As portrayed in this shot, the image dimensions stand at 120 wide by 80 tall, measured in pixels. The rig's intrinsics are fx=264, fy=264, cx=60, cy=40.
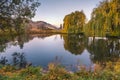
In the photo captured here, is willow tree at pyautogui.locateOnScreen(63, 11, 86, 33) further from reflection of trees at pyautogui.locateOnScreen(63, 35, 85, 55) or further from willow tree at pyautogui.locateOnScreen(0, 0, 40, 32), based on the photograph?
willow tree at pyautogui.locateOnScreen(0, 0, 40, 32)

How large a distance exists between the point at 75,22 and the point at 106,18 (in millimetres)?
42579

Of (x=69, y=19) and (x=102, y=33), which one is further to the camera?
(x=69, y=19)

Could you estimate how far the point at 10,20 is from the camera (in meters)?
24.1

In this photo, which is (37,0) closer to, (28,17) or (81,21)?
(28,17)

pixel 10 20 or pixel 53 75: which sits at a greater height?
pixel 10 20

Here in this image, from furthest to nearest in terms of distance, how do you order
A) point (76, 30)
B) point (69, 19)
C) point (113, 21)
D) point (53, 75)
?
point (69, 19), point (76, 30), point (113, 21), point (53, 75)

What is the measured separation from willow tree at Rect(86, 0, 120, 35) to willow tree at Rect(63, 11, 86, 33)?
3430 centimetres

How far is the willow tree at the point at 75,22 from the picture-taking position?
77.9 m

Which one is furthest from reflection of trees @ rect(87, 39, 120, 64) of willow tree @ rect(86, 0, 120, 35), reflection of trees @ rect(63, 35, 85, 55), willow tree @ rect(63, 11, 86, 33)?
willow tree @ rect(63, 11, 86, 33)

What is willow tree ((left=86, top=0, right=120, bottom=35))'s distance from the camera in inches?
1526

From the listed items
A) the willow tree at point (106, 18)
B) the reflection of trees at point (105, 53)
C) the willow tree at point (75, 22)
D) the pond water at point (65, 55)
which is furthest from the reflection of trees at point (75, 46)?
the willow tree at point (75, 22)

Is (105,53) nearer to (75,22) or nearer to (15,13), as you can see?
(15,13)

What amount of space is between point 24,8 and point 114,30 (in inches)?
816

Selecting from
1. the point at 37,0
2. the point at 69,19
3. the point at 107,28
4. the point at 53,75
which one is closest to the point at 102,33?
the point at 107,28
